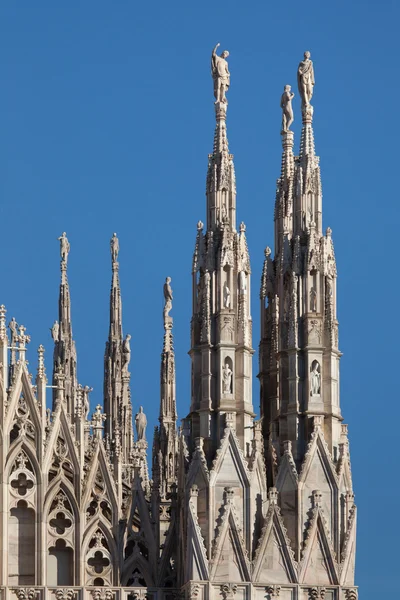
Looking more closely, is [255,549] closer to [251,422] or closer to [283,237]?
[251,422]

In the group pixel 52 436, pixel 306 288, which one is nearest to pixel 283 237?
pixel 306 288

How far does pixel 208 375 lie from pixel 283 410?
1.91 m

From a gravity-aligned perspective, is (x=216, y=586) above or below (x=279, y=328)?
below

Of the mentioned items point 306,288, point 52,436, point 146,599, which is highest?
point 306,288

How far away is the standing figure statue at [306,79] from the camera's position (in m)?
52.8

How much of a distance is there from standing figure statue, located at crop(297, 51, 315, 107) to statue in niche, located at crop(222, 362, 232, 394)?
6652mm

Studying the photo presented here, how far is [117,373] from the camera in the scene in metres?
65.6

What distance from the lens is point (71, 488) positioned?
164 ft

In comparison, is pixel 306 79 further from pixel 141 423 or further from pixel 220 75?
pixel 141 423

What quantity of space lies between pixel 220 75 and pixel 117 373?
1529 centimetres

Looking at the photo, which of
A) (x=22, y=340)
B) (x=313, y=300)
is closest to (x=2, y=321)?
(x=22, y=340)

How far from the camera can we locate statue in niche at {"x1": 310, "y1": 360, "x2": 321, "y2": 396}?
50.2 metres

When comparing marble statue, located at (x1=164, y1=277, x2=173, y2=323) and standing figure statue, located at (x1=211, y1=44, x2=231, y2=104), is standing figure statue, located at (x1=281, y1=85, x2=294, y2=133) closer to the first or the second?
standing figure statue, located at (x1=211, y1=44, x2=231, y2=104)

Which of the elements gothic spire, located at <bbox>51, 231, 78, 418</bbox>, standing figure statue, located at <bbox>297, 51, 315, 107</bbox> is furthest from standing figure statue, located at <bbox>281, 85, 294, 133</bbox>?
gothic spire, located at <bbox>51, 231, 78, 418</bbox>
